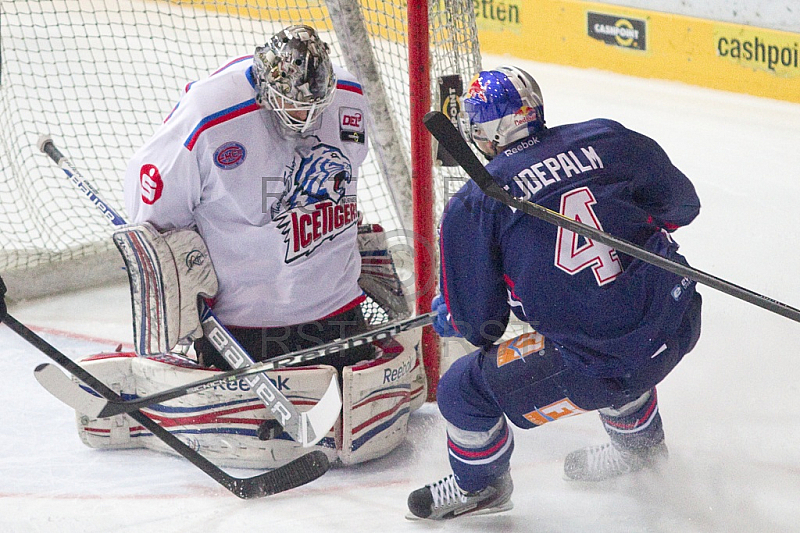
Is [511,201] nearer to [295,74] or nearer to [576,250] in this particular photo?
[576,250]

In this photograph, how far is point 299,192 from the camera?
2.67m

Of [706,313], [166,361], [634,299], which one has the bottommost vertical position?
[706,313]

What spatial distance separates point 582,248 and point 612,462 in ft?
2.41

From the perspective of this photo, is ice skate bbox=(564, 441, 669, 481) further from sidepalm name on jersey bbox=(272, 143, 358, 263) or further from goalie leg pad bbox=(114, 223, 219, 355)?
goalie leg pad bbox=(114, 223, 219, 355)

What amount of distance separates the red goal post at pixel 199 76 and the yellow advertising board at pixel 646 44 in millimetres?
1660

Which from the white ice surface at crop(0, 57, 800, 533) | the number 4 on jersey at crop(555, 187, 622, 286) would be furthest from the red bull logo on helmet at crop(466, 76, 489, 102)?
the white ice surface at crop(0, 57, 800, 533)

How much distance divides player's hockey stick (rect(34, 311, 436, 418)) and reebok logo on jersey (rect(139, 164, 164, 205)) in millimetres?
476

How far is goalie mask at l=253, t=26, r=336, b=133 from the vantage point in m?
2.44

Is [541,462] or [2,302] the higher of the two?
[2,302]

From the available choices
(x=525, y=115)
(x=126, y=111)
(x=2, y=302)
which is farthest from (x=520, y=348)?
(x=126, y=111)

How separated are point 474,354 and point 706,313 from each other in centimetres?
137

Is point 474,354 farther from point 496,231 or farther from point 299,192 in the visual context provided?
point 299,192

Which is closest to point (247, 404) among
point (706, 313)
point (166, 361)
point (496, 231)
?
point (166, 361)

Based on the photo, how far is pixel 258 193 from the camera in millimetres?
2598
